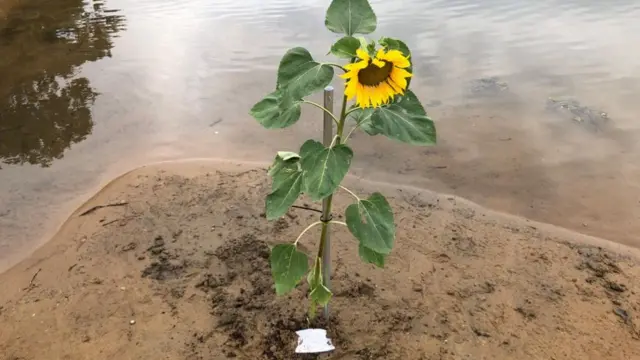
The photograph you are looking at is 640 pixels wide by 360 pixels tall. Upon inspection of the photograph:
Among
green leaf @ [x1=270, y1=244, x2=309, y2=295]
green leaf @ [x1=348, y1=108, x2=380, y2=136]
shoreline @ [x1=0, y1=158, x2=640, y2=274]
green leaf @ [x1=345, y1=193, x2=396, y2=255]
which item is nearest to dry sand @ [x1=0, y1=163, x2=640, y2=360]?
shoreline @ [x1=0, y1=158, x2=640, y2=274]

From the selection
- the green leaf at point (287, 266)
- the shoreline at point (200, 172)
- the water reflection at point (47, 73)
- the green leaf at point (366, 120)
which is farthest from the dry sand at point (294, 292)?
the water reflection at point (47, 73)

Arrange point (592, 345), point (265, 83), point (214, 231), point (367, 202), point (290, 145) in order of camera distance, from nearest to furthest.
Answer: point (367, 202)
point (592, 345)
point (214, 231)
point (290, 145)
point (265, 83)

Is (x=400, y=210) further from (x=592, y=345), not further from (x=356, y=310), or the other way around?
(x=592, y=345)

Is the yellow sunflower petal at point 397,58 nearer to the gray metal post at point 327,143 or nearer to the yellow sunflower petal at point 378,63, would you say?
the yellow sunflower petal at point 378,63

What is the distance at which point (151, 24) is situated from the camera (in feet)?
17.5

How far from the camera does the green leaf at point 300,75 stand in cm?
142

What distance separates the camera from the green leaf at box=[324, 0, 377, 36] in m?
1.50

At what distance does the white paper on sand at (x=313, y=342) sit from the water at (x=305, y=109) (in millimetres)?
1311

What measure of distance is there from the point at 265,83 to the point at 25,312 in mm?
2522

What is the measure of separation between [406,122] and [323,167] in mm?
259

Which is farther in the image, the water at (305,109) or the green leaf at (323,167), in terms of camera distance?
the water at (305,109)

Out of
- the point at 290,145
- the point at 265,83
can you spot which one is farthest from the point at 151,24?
the point at 290,145

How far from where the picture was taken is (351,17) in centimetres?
151

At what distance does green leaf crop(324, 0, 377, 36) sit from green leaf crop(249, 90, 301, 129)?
25 centimetres
